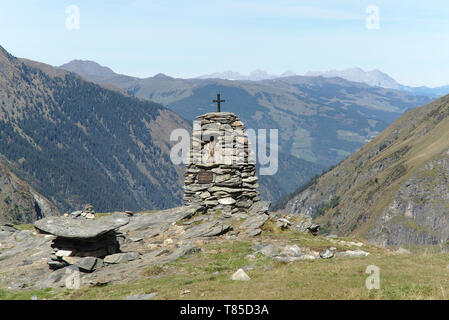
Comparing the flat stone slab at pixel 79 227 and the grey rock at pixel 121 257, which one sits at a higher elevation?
the flat stone slab at pixel 79 227

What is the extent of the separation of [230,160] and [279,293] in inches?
865

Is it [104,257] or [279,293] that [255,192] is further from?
[279,293]

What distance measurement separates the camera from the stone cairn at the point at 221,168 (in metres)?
39.5

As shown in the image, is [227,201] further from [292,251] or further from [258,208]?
[292,251]

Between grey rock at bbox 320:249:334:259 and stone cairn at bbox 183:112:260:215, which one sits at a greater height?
stone cairn at bbox 183:112:260:215

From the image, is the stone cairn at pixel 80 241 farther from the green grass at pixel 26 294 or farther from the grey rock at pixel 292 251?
the grey rock at pixel 292 251

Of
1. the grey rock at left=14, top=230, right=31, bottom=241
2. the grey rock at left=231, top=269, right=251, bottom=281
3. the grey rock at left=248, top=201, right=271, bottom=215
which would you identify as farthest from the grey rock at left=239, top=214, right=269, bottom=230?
the grey rock at left=14, top=230, right=31, bottom=241

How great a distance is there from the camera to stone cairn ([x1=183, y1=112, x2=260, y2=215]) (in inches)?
1554

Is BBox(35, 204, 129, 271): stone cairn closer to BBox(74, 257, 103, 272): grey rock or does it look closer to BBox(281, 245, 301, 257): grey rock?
BBox(74, 257, 103, 272): grey rock

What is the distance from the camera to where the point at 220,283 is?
69.1ft

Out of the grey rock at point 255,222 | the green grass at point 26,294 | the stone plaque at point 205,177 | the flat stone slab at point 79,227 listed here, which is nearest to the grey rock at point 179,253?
the flat stone slab at point 79,227
